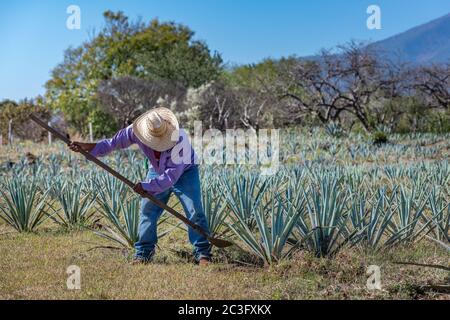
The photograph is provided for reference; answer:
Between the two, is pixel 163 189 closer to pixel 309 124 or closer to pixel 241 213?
pixel 241 213

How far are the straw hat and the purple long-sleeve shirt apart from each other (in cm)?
8

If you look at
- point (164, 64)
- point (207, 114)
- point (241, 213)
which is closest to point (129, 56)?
point (164, 64)

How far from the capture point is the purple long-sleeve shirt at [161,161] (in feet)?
17.4

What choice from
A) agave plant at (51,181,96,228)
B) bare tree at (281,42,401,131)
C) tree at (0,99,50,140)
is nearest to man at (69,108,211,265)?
agave plant at (51,181,96,228)

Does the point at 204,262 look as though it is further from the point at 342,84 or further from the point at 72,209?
the point at 342,84

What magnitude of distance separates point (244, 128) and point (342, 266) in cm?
1918

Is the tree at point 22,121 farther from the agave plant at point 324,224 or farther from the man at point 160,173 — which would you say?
the agave plant at point 324,224

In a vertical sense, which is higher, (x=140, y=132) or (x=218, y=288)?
(x=140, y=132)

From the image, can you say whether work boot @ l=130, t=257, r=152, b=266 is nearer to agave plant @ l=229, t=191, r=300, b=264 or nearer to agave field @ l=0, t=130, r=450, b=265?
agave field @ l=0, t=130, r=450, b=265

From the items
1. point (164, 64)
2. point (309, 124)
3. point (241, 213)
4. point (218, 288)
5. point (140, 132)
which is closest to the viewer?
point (218, 288)

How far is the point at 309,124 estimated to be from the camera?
2389 cm

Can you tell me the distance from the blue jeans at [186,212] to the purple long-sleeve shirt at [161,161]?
113mm

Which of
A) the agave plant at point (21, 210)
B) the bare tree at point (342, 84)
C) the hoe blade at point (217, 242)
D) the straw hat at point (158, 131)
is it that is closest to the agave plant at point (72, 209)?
the agave plant at point (21, 210)

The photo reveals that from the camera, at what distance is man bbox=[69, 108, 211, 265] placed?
5320 mm
